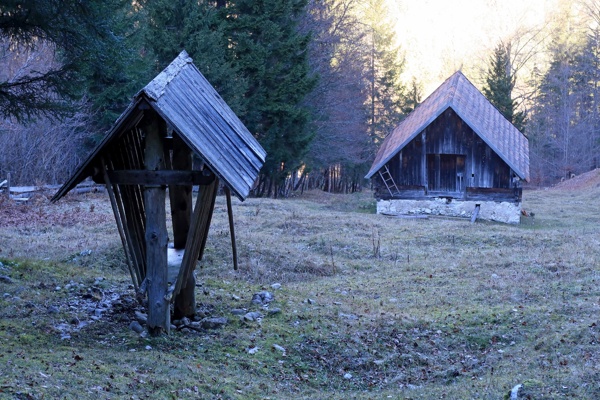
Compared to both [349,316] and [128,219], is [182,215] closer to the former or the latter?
[128,219]

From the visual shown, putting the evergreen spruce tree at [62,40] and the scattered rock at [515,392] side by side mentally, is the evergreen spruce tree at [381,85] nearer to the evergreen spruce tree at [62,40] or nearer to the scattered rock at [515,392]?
the evergreen spruce tree at [62,40]

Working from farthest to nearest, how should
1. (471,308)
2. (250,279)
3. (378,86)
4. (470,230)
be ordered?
(378,86) < (470,230) < (250,279) < (471,308)

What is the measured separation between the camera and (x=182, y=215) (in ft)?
31.1

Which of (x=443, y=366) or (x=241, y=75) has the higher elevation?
(x=241, y=75)

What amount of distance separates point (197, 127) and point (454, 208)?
23.2 metres

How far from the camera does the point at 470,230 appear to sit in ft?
72.1

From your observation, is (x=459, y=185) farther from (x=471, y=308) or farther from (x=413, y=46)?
(x=413, y=46)

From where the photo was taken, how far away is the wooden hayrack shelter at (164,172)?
779cm

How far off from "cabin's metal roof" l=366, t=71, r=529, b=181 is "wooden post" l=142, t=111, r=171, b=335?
74.9ft

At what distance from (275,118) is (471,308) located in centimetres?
2642

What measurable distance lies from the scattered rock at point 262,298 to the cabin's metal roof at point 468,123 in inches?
782

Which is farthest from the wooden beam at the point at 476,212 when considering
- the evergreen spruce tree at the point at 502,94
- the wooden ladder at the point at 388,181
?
the evergreen spruce tree at the point at 502,94

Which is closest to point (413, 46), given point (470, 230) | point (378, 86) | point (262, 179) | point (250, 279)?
point (378, 86)

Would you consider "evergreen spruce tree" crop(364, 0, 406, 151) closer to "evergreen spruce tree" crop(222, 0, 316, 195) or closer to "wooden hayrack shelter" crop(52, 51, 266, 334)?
"evergreen spruce tree" crop(222, 0, 316, 195)
